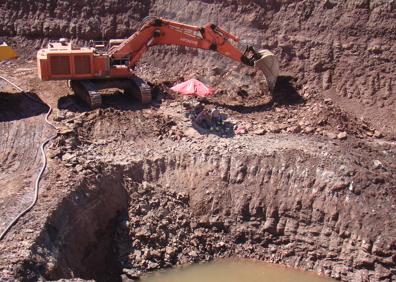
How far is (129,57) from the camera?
1631 cm

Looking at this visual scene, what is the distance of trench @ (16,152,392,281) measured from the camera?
1251 cm

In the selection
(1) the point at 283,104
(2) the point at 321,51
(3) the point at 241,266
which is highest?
(2) the point at 321,51

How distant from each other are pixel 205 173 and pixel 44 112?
4.66 metres

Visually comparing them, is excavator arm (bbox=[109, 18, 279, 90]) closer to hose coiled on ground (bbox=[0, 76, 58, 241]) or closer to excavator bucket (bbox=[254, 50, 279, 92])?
excavator bucket (bbox=[254, 50, 279, 92])

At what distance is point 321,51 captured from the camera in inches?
675

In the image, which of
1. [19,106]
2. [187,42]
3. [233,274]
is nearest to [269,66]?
[187,42]

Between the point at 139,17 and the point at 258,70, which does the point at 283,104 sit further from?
the point at 139,17

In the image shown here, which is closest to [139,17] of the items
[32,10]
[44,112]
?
[32,10]

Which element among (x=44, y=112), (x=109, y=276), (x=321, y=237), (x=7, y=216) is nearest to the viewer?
(x=7, y=216)

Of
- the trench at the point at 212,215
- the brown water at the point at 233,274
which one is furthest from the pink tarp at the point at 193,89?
the brown water at the point at 233,274

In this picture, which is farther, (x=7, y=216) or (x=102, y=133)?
(x=102, y=133)

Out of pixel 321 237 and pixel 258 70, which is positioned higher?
pixel 258 70

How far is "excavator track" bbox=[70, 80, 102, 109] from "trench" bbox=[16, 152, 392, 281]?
8.29 feet

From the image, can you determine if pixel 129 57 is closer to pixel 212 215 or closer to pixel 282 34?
pixel 282 34
